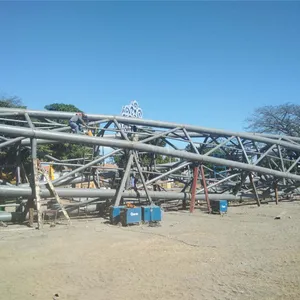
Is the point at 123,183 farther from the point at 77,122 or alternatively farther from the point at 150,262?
the point at 150,262

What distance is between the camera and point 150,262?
7.34m

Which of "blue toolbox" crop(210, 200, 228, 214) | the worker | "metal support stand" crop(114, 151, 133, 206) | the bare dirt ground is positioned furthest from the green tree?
the bare dirt ground

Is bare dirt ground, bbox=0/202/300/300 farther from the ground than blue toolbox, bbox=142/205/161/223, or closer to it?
closer to it

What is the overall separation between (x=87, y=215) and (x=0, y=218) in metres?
3.76

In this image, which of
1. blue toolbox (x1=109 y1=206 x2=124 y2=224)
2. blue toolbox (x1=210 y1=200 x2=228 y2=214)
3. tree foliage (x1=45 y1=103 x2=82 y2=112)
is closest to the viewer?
blue toolbox (x1=109 y1=206 x2=124 y2=224)

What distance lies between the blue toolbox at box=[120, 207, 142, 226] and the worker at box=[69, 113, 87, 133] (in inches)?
165

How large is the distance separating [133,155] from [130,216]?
2997 millimetres

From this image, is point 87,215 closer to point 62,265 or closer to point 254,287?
point 62,265

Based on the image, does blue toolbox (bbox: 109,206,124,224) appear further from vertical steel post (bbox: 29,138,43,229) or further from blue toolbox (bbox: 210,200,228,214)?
blue toolbox (bbox: 210,200,228,214)

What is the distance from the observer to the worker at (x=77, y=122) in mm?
14344

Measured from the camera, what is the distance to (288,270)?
6695 mm

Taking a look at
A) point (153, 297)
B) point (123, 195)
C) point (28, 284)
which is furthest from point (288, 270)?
point (123, 195)

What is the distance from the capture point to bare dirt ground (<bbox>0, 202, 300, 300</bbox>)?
5586 millimetres

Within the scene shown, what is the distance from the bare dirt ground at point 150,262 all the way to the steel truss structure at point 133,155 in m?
2.22
